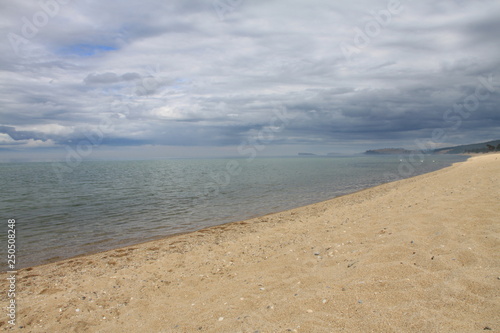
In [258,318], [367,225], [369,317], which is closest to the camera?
[369,317]

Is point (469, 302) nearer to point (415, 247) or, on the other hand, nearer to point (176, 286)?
point (415, 247)

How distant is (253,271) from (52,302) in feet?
16.5

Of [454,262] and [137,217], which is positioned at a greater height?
[454,262]

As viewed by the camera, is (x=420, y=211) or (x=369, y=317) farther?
(x=420, y=211)

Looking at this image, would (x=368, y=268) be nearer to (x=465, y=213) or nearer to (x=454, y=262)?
A: (x=454, y=262)

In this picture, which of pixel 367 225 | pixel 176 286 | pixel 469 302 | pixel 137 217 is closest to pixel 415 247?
pixel 469 302

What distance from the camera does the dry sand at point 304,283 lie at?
192 inches

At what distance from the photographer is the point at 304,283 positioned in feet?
21.3

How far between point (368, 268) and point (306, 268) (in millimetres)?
1533

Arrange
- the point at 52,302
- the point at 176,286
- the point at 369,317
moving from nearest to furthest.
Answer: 1. the point at 369,317
2. the point at 52,302
3. the point at 176,286

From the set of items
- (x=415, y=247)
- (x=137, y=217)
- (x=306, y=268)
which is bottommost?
(x=137, y=217)

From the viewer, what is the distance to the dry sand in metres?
4.89

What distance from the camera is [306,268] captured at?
7.44m

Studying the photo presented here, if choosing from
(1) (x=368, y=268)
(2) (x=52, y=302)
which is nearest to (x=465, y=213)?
(1) (x=368, y=268)
